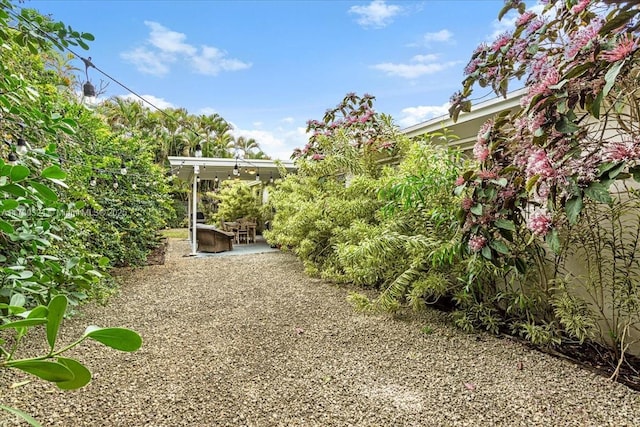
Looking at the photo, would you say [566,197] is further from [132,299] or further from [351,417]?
[132,299]

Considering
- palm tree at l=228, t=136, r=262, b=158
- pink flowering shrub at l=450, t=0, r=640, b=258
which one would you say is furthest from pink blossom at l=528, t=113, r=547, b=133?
palm tree at l=228, t=136, r=262, b=158

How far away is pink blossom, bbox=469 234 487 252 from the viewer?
106 inches

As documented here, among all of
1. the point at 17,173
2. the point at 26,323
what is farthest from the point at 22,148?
the point at 26,323

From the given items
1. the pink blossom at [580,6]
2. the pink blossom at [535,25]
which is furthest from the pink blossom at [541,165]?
the pink blossom at [535,25]

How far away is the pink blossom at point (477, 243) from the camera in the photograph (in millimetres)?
2684

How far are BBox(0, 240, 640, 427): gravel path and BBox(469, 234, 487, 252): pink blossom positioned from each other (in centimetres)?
105

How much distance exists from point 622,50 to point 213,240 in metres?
9.60

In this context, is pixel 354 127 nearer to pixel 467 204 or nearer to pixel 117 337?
pixel 467 204

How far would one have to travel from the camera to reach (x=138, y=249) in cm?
665

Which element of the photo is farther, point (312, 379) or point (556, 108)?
point (312, 379)

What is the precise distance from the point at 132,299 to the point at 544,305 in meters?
5.20

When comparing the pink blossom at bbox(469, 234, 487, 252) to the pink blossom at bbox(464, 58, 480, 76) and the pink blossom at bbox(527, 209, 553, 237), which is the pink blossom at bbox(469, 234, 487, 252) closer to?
the pink blossom at bbox(527, 209, 553, 237)

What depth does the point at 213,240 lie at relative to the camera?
997cm

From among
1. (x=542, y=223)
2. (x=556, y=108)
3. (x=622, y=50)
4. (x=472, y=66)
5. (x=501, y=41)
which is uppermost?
(x=501, y=41)
